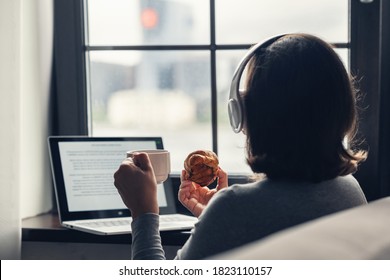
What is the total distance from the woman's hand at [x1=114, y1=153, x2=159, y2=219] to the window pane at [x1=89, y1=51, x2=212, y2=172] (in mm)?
707

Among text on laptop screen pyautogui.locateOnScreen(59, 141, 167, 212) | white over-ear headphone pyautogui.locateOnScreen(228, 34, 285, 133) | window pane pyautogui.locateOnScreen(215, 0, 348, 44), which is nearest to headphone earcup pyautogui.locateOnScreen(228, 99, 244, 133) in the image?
white over-ear headphone pyautogui.locateOnScreen(228, 34, 285, 133)

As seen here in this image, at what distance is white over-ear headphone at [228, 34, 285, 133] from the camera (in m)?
0.93

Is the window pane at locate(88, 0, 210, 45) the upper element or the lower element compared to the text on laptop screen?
upper

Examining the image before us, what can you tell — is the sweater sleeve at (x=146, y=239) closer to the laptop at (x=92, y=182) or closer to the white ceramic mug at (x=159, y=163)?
the white ceramic mug at (x=159, y=163)

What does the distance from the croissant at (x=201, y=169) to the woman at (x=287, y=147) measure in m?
0.39

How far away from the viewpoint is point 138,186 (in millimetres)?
1046

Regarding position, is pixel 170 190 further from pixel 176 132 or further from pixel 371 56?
pixel 371 56

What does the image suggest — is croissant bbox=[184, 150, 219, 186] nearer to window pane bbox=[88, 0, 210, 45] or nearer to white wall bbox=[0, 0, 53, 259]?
white wall bbox=[0, 0, 53, 259]

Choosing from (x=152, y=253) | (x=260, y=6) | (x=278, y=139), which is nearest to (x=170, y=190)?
(x=260, y=6)

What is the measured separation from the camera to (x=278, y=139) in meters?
0.91

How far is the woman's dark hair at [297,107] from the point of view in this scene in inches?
35.3

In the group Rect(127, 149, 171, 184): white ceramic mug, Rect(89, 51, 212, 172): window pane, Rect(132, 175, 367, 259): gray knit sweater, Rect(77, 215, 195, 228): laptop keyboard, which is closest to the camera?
Rect(132, 175, 367, 259): gray knit sweater

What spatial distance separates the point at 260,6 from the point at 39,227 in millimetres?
794

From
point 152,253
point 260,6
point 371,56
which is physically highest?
point 260,6
